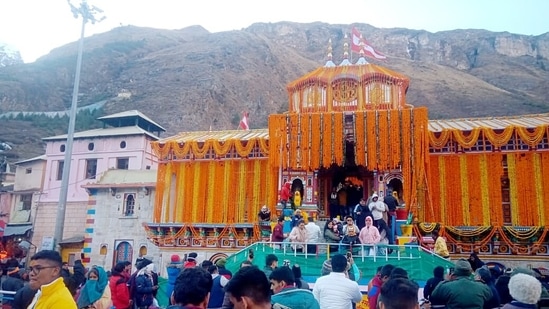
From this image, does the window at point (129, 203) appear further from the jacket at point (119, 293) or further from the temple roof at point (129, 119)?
the jacket at point (119, 293)

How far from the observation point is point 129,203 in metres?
26.8

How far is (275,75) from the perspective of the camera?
87.1m

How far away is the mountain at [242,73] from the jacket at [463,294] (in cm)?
4575

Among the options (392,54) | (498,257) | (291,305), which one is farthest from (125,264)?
(392,54)

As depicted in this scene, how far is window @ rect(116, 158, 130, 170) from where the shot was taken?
32.6 m

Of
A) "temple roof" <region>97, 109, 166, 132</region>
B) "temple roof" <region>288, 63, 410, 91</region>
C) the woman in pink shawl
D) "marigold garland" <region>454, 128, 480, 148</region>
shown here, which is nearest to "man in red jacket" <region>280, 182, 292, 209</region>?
"temple roof" <region>288, 63, 410, 91</region>

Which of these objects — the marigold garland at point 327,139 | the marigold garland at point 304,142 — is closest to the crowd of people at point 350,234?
the marigold garland at point 304,142

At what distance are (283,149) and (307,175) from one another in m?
1.75

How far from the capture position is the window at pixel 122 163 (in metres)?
32.6

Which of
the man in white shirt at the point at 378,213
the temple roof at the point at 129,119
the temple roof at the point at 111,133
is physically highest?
the temple roof at the point at 129,119

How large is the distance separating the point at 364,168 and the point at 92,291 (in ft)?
59.5

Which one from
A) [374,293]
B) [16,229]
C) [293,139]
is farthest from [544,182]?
[16,229]

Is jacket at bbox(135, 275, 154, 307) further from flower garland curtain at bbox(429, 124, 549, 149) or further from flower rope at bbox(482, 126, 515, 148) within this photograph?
flower rope at bbox(482, 126, 515, 148)

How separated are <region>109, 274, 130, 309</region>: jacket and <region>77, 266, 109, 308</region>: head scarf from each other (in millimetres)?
1099
